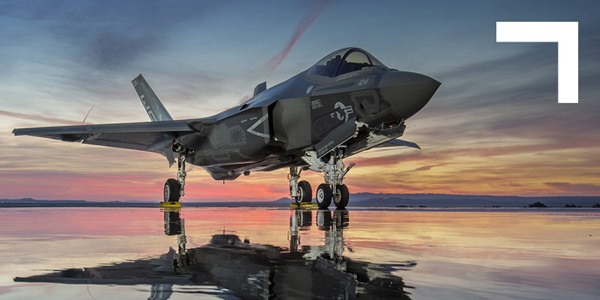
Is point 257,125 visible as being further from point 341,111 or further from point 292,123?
point 341,111

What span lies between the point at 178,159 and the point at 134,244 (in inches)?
574

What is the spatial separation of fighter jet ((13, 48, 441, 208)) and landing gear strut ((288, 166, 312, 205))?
4cm

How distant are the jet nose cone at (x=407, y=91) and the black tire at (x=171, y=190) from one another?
1082cm

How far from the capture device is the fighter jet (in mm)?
13289

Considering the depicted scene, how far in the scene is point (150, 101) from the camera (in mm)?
27922

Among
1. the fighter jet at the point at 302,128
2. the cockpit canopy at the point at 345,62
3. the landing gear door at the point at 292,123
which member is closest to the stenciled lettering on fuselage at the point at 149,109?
the fighter jet at the point at 302,128

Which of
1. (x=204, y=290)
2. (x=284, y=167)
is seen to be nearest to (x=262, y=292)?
(x=204, y=290)

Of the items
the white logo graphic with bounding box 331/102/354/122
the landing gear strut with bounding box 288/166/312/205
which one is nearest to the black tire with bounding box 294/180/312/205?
the landing gear strut with bounding box 288/166/312/205

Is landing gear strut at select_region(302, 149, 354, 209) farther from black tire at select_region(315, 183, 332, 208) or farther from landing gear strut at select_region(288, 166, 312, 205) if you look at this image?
landing gear strut at select_region(288, 166, 312, 205)

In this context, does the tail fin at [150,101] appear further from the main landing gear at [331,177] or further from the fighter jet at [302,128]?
the main landing gear at [331,177]

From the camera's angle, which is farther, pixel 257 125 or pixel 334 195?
pixel 257 125

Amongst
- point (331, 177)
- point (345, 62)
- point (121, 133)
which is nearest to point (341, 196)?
point (331, 177)

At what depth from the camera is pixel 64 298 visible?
3.18 metres

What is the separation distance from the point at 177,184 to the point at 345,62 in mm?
9586
